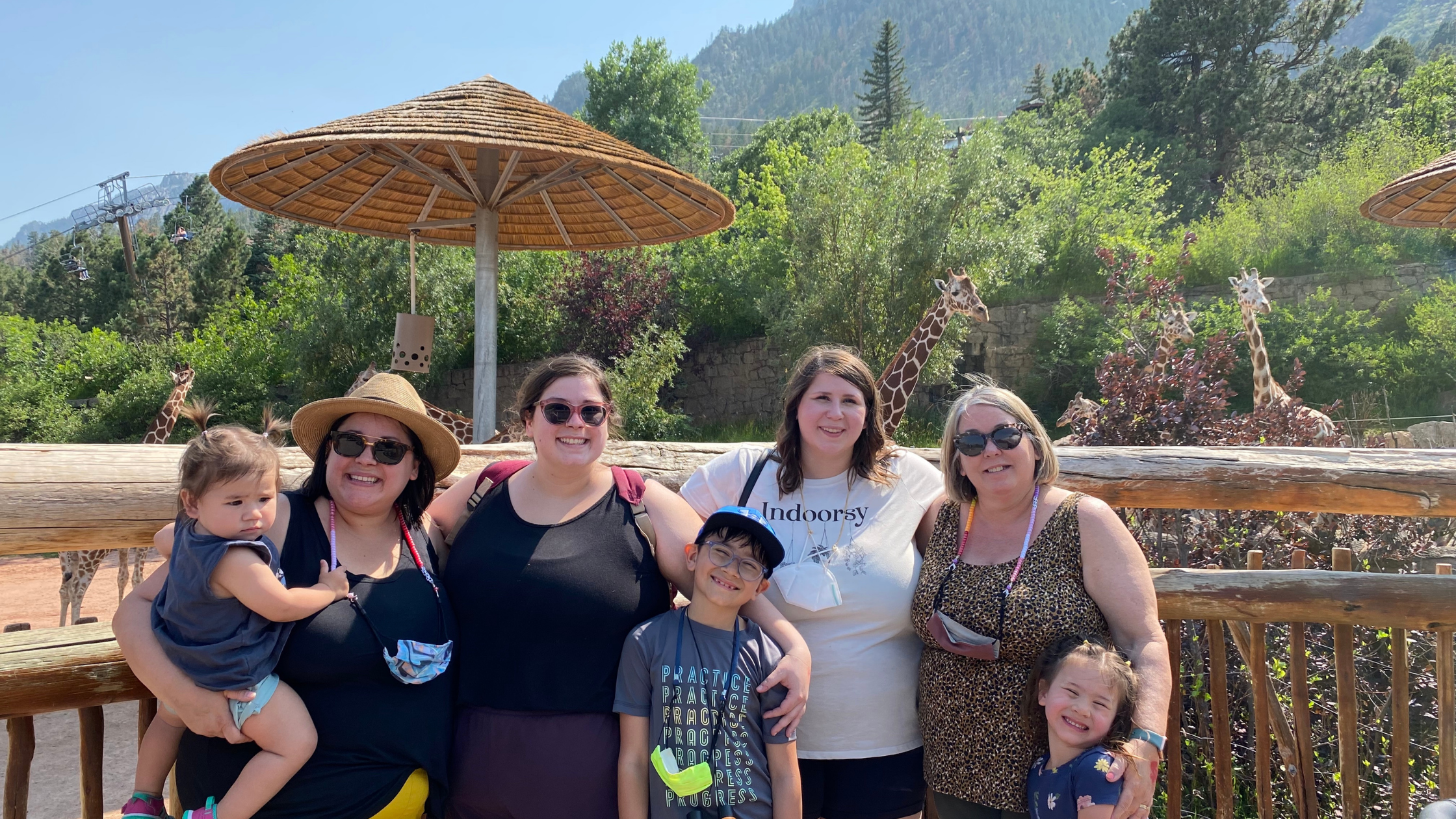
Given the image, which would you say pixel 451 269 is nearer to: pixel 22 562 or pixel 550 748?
pixel 22 562

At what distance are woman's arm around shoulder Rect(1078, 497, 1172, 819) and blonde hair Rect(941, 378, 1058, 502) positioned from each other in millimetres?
147

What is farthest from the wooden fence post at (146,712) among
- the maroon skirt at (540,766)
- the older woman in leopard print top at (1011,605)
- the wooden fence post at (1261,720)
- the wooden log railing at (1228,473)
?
the wooden fence post at (1261,720)

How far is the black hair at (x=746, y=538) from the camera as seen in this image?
7.34 ft

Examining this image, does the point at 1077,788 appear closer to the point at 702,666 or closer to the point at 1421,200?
the point at 702,666

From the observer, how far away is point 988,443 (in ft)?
7.54

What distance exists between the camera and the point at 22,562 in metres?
13.6

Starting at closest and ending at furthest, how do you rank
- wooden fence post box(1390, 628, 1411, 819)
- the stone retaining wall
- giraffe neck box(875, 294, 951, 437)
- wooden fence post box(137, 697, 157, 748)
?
wooden fence post box(137, 697, 157, 748) < wooden fence post box(1390, 628, 1411, 819) < giraffe neck box(875, 294, 951, 437) < the stone retaining wall

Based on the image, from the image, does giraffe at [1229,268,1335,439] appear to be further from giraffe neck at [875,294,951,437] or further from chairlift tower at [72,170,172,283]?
chairlift tower at [72,170,172,283]

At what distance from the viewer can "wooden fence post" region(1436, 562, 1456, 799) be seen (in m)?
3.02

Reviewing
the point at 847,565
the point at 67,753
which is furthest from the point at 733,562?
the point at 67,753

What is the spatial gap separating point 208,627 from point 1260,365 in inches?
374

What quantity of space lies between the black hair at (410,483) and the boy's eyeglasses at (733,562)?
33.0 inches

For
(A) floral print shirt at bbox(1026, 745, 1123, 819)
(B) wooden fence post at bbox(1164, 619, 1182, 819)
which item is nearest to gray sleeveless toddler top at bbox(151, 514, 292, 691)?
(A) floral print shirt at bbox(1026, 745, 1123, 819)

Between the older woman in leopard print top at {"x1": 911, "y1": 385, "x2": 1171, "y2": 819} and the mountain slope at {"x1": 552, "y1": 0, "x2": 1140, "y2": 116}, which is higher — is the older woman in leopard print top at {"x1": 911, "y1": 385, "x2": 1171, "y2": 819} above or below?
below
